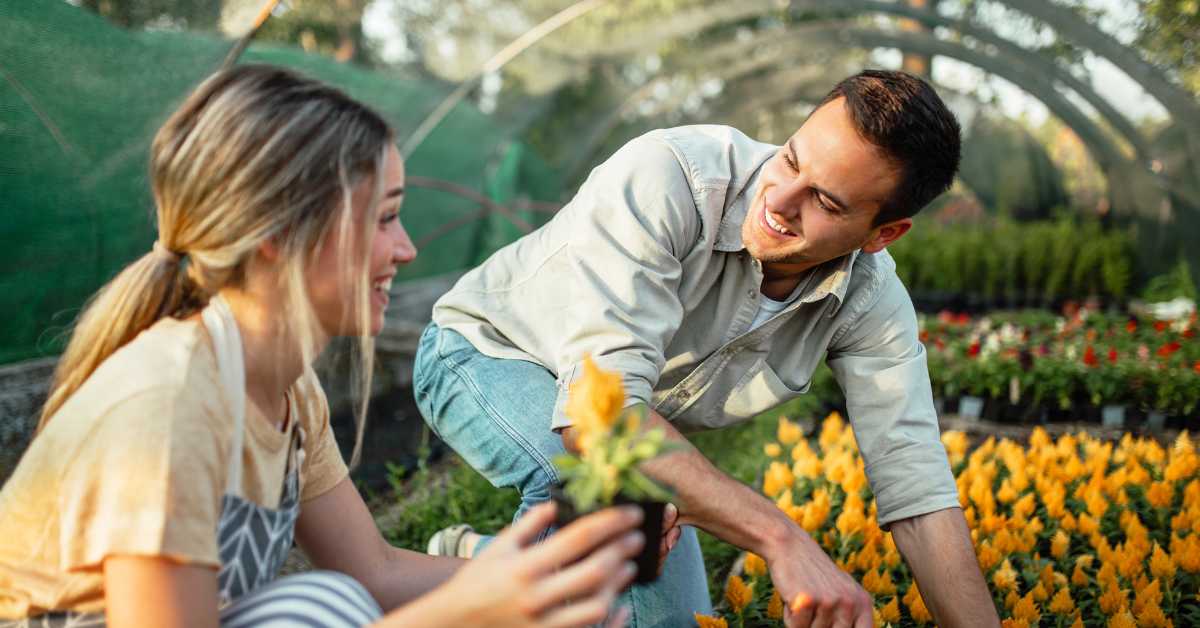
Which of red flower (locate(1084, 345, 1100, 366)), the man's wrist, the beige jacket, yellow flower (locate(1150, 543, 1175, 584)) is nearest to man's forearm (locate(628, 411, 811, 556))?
the man's wrist

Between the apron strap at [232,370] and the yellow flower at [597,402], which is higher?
the yellow flower at [597,402]

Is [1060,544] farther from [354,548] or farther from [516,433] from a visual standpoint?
[354,548]

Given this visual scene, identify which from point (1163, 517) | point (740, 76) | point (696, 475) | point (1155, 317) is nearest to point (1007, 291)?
point (1155, 317)

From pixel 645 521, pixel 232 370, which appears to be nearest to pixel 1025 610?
pixel 645 521

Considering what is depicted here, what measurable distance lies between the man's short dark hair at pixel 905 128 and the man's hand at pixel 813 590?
0.82m

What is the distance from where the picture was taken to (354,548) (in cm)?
189

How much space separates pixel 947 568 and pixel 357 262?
1423 mm

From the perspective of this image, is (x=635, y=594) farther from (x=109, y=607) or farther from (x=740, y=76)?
(x=740, y=76)

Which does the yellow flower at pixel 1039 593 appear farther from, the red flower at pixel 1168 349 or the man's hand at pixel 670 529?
the red flower at pixel 1168 349

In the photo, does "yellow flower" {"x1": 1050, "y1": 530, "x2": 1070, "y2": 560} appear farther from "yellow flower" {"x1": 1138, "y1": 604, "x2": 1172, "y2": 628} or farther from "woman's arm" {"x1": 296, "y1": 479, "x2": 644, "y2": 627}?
"woman's arm" {"x1": 296, "y1": 479, "x2": 644, "y2": 627}

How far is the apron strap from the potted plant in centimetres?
47

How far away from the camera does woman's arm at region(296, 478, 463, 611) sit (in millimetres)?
1874

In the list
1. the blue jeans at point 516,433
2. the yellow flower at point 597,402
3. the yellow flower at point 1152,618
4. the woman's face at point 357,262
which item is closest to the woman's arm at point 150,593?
the woman's face at point 357,262

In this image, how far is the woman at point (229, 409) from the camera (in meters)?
1.21
